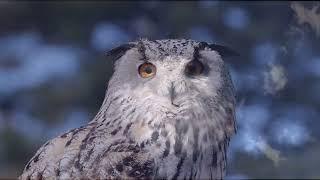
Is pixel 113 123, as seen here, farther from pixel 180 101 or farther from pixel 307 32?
pixel 307 32

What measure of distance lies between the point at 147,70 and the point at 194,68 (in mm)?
111

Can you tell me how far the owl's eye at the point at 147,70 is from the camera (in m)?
1.67

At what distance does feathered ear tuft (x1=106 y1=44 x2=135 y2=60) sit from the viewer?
5.82 feet

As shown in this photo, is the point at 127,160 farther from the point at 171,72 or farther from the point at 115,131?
the point at 171,72

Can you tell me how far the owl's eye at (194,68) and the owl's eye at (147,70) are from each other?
8cm

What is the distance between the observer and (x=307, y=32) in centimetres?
253

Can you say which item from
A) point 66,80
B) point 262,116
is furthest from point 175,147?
point 66,80

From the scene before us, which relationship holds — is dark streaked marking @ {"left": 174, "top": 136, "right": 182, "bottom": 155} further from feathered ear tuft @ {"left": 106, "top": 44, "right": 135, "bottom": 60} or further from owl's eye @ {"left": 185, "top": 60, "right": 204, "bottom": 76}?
feathered ear tuft @ {"left": 106, "top": 44, "right": 135, "bottom": 60}

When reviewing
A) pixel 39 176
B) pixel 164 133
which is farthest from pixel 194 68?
pixel 39 176

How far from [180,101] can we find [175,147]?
120 millimetres

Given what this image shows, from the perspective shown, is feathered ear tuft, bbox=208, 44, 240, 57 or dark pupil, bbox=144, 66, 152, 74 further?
feathered ear tuft, bbox=208, 44, 240, 57

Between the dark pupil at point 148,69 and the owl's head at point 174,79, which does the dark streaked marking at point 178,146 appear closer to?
the owl's head at point 174,79

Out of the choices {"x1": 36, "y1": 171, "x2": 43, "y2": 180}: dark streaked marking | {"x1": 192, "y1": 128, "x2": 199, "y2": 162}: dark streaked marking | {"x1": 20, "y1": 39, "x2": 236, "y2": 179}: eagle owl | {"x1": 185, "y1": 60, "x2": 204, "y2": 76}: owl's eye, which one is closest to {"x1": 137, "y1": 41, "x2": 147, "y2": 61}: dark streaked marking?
{"x1": 20, "y1": 39, "x2": 236, "y2": 179}: eagle owl

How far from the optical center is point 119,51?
5.93ft
